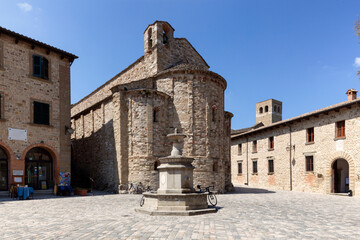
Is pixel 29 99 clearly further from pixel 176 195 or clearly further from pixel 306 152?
pixel 306 152

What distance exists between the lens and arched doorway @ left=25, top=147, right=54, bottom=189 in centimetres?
1791

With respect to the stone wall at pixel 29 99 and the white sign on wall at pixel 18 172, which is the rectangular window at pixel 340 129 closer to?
the stone wall at pixel 29 99

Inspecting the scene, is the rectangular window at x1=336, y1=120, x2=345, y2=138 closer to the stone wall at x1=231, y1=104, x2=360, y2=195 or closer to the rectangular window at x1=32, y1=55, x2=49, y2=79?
the stone wall at x1=231, y1=104, x2=360, y2=195

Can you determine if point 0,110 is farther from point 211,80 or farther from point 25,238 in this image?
point 211,80

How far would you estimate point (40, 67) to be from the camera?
18.6 m

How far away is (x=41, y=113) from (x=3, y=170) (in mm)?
4178

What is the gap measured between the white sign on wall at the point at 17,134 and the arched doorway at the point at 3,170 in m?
1.04

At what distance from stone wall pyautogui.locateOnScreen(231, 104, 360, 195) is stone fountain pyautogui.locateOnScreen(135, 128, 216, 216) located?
1453cm

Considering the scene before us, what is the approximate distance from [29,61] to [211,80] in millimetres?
13081

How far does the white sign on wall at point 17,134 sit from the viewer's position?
16766mm

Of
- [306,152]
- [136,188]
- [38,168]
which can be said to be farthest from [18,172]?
[306,152]

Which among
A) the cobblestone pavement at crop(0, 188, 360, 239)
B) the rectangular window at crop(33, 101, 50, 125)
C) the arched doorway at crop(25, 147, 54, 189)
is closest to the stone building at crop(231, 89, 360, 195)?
the cobblestone pavement at crop(0, 188, 360, 239)

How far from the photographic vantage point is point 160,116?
20.6 metres

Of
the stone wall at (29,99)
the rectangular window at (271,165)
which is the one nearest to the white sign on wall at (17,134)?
the stone wall at (29,99)
